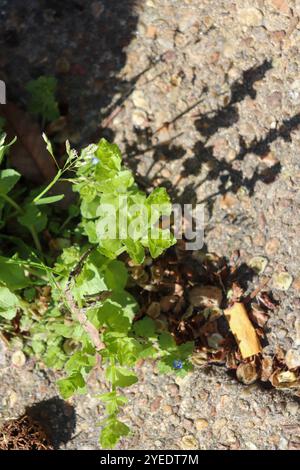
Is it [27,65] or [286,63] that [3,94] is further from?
[286,63]

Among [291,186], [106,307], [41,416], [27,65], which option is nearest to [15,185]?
[27,65]

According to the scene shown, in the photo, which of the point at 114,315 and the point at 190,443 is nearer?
the point at 114,315

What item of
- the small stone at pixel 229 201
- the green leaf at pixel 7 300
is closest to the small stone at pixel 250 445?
the small stone at pixel 229 201

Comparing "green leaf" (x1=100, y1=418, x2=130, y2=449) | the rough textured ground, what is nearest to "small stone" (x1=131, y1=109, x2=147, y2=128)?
the rough textured ground

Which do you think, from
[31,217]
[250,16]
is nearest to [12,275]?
[31,217]

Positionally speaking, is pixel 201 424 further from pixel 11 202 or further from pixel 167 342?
pixel 11 202
